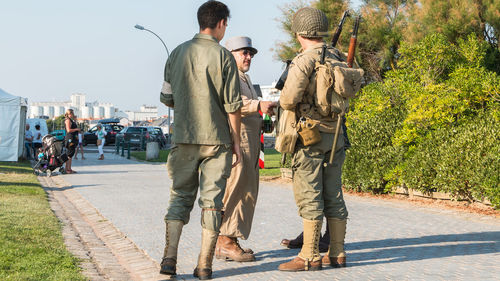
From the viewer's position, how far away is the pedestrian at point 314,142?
466 cm

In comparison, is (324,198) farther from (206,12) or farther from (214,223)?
(206,12)

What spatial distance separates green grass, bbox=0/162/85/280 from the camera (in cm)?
450

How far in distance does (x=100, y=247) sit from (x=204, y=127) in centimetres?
222

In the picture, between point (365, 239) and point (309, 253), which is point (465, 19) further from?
point (309, 253)

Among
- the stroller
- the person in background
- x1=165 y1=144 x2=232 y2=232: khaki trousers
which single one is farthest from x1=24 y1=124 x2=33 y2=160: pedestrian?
x1=165 y1=144 x2=232 y2=232: khaki trousers

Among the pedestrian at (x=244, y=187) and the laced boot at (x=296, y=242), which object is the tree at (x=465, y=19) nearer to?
the laced boot at (x=296, y=242)

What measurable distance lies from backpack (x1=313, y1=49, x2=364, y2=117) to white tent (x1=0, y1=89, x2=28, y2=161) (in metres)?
17.8

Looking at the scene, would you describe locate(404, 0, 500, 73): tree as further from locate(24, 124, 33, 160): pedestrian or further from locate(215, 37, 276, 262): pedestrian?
locate(24, 124, 33, 160): pedestrian

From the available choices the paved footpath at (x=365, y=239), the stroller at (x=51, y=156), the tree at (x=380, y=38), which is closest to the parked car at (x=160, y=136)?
the stroller at (x=51, y=156)

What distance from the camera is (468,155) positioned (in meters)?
8.40

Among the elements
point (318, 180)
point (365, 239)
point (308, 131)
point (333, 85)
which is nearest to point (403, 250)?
point (365, 239)

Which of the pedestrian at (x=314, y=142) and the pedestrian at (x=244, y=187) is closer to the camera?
the pedestrian at (x=314, y=142)

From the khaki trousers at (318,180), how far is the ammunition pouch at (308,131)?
95 millimetres

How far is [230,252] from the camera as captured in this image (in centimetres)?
510
